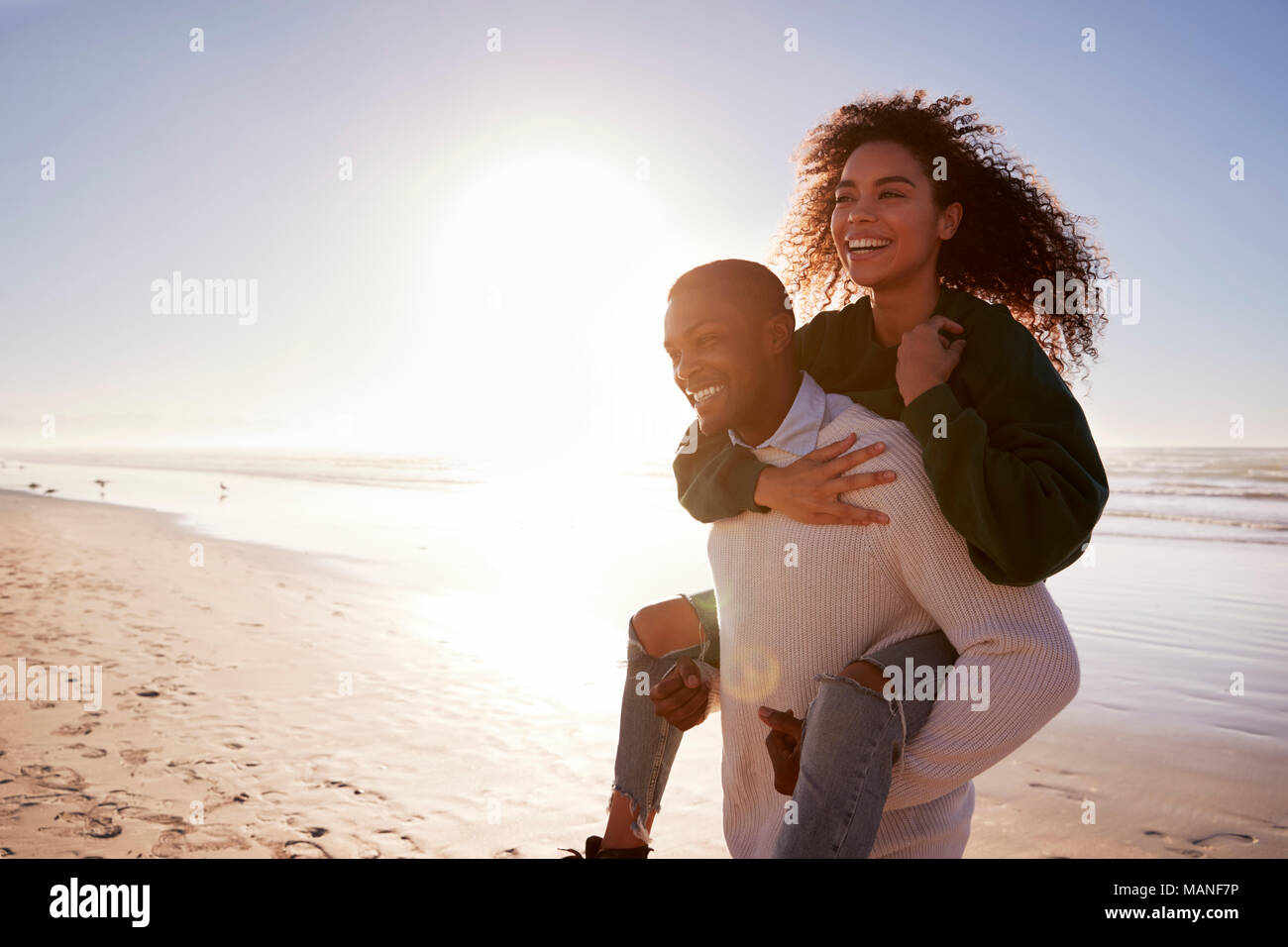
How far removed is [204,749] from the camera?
4.85 meters

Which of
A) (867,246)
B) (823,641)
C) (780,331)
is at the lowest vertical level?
(823,641)

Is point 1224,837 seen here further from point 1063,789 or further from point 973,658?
point 973,658

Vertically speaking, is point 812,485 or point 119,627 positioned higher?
point 812,485

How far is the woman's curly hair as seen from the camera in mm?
2865

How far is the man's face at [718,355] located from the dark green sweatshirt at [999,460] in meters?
0.14

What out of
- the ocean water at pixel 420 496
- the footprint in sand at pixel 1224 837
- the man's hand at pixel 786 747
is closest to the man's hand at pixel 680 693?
the man's hand at pixel 786 747

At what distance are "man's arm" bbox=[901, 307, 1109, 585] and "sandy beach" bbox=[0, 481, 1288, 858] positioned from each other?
2.56 metres

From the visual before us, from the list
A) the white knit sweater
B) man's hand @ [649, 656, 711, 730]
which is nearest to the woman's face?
the white knit sweater

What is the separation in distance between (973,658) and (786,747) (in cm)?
50

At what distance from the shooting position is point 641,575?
11023 mm

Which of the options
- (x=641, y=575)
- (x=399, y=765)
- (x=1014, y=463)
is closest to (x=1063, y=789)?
(x=1014, y=463)
